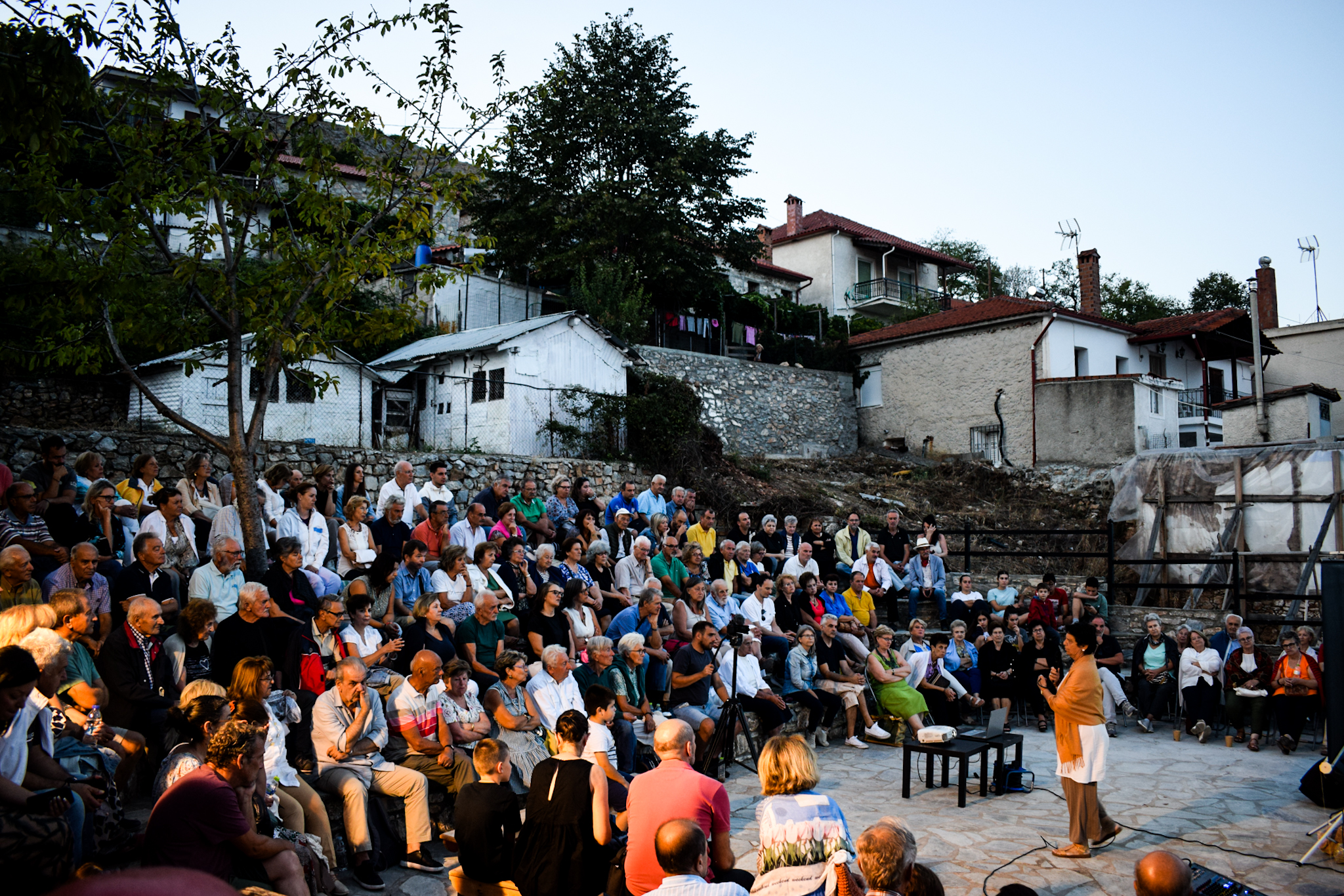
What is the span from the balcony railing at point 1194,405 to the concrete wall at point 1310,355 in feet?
6.24

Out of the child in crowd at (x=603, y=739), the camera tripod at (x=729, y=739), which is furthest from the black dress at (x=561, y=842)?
the camera tripod at (x=729, y=739)

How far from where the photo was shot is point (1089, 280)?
30312 mm

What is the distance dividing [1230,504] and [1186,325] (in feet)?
48.1

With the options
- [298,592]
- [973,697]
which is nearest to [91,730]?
[298,592]

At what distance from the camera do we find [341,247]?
8.59 meters

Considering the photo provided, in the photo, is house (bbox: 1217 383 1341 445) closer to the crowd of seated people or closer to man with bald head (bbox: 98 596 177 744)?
the crowd of seated people

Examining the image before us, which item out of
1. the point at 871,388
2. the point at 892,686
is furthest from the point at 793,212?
the point at 892,686

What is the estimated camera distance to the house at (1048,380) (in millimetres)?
25016

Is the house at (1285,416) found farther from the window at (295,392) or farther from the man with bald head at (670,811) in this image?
the man with bald head at (670,811)

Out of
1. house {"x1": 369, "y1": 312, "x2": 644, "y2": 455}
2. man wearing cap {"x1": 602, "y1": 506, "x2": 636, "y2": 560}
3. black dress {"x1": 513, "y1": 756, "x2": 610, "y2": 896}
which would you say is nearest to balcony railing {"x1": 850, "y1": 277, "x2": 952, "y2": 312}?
house {"x1": 369, "y1": 312, "x2": 644, "y2": 455}

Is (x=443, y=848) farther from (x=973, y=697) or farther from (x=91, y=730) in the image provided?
(x=973, y=697)

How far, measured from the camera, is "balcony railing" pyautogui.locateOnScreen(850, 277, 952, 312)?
37062 millimetres

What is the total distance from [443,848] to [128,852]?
2552 millimetres

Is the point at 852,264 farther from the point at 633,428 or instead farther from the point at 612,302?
the point at 633,428
